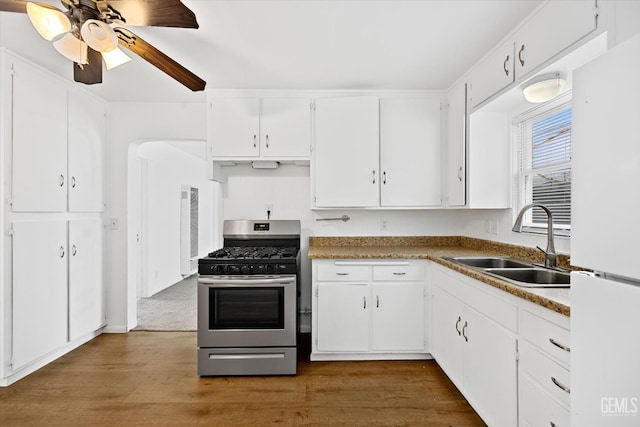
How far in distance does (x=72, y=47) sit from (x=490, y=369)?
2.72 metres

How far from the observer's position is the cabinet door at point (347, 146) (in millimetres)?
3004

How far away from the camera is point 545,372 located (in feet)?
→ 4.50

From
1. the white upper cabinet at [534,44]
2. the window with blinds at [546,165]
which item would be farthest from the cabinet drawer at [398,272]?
the white upper cabinet at [534,44]

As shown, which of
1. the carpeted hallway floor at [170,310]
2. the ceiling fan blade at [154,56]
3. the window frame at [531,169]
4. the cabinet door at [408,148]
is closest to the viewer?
the ceiling fan blade at [154,56]

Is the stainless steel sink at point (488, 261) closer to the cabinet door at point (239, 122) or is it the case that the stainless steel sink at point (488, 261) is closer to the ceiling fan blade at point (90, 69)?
the cabinet door at point (239, 122)

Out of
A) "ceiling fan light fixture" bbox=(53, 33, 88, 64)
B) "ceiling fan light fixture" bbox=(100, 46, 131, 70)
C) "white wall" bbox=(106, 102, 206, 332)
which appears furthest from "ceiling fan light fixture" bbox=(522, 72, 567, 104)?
"white wall" bbox=(106, 102, 206, 332)

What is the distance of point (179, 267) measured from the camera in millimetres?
5969

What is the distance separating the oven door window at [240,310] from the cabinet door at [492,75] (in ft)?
7.04

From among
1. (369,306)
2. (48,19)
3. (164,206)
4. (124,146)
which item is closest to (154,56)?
(48,19)

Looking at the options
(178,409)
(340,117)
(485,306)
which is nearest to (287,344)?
(178,409)

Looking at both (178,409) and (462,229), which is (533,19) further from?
(178,409)

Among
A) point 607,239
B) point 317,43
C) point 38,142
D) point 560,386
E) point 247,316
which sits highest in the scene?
point 317,43

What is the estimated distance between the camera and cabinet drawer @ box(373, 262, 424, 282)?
2.71 m

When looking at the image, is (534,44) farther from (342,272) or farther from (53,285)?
(53,285)
